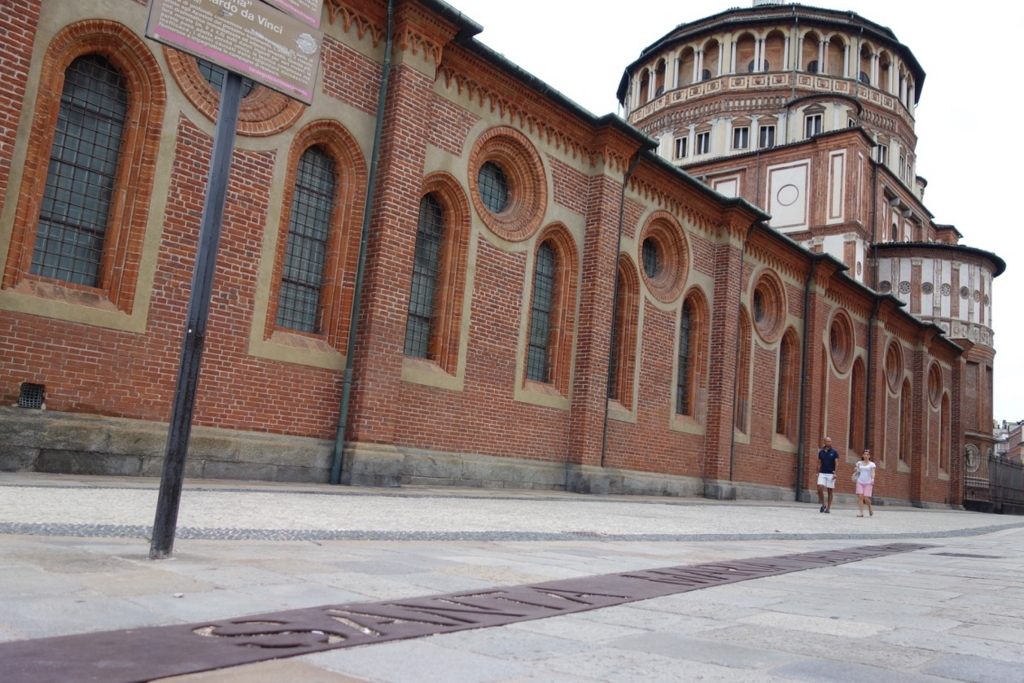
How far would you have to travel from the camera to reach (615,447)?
17797 mm

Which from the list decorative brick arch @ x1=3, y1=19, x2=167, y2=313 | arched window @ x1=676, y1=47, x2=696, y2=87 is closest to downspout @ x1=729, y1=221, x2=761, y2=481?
decorative brick arch @ x1=3, y1=19, x2=167, y2=313

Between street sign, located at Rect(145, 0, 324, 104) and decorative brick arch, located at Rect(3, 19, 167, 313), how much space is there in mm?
5438

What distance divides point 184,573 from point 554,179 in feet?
43.3

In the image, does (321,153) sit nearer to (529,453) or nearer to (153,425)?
(153,425)

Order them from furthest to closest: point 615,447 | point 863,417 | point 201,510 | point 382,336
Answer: point 863,417, point 615,447, point 382,336, point 201,510

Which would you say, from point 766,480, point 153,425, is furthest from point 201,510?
point 766,480

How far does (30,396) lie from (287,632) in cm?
768

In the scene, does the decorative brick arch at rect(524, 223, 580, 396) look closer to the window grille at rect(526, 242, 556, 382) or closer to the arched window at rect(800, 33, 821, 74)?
the window grille at rect(526, 242, 556, 382)

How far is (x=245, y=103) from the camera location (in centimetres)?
1153

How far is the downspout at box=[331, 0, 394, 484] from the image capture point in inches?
482

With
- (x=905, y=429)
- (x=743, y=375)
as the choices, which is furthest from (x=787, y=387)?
(x=905, y=429)

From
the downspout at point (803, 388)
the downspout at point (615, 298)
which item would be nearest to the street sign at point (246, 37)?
the downspout at point (615, 298)

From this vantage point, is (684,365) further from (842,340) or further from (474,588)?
(474,588)

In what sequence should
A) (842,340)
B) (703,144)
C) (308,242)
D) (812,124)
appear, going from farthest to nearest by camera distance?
1. (703,144)
2. (812,124)
3. (842,340)
4. (308,242)
